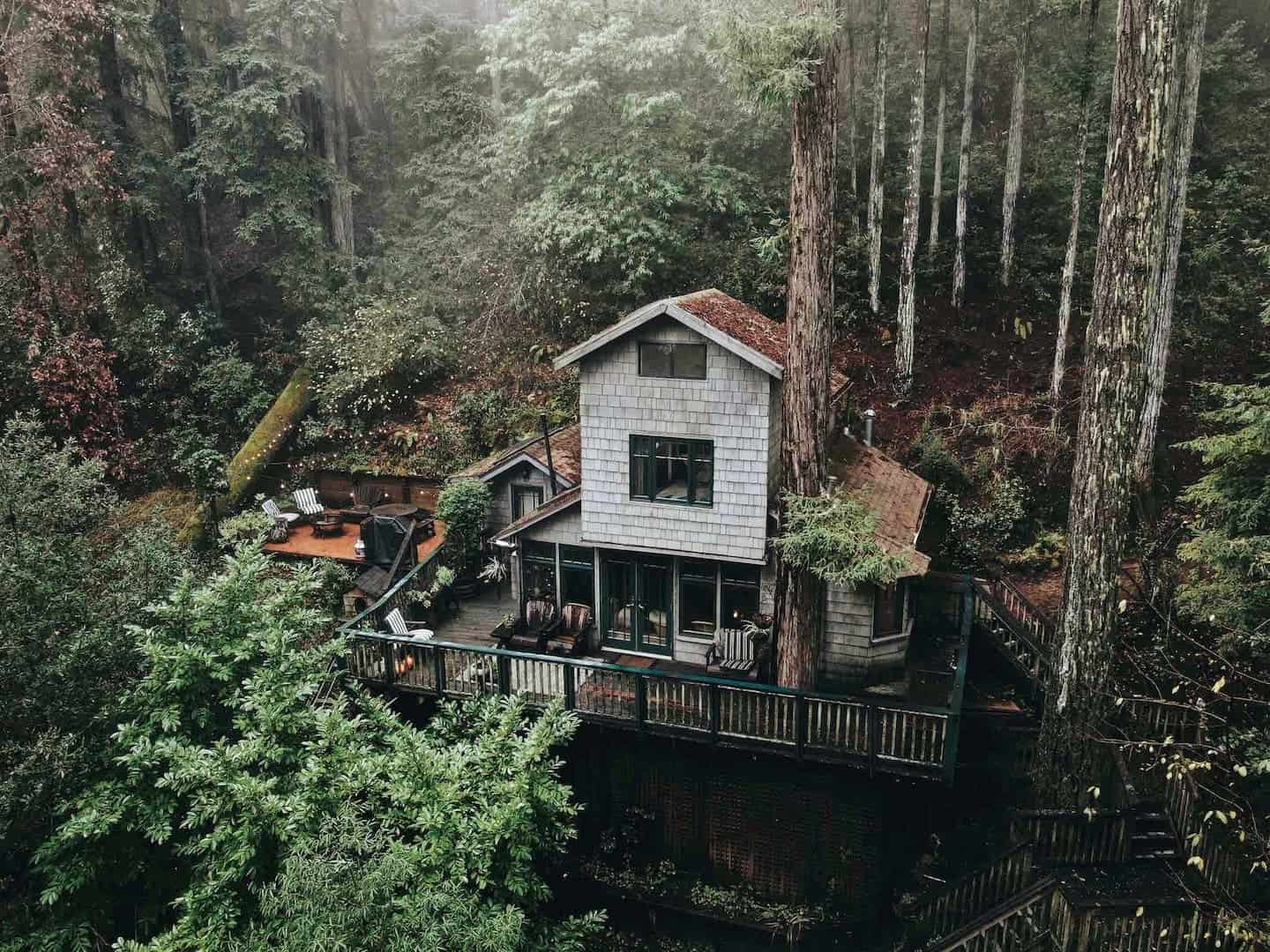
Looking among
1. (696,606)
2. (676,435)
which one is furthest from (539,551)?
(676,435)

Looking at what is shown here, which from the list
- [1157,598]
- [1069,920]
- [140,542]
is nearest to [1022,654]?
[1157,598]

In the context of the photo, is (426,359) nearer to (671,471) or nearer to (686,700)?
(671,471)

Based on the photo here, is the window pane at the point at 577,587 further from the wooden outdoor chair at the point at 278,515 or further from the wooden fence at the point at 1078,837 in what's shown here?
the wooden outdoor chair at the point at 278,515

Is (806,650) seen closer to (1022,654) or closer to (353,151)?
(1022,654)

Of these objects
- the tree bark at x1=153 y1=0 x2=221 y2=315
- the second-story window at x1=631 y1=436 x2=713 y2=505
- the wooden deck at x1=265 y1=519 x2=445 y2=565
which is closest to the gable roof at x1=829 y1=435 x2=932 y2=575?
the second-story window at x1=631 y1=436 x2=713 y2=505

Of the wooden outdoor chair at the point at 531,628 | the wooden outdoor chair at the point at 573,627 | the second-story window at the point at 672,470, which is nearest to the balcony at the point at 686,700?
the wooden outdoor chair at the point at 573,627

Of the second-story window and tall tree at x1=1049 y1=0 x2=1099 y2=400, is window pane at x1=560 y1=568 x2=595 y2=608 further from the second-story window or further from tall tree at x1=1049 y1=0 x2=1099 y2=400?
tall tree at x1=1049 y1=0 x2=1099 y2=400
